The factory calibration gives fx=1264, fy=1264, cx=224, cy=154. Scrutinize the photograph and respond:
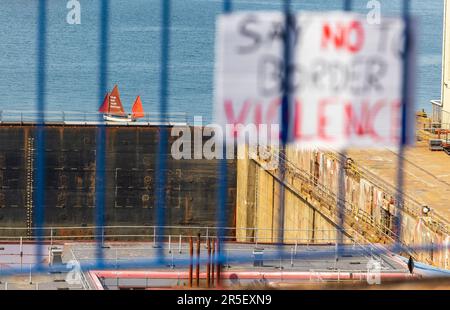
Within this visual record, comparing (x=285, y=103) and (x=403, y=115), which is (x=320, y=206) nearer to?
(x=285, y=103)

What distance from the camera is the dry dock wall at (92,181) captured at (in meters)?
32.0

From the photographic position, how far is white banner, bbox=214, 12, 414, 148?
859 inches

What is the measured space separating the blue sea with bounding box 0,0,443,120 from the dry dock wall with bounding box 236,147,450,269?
74.6ft

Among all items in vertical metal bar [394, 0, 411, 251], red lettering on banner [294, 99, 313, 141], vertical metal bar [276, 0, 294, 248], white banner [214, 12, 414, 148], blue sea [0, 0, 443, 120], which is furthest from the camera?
blue sea [0, 0, 443, 120]

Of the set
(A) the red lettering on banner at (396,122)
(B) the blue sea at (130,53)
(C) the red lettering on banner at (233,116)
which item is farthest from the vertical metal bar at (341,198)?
(B) the blue sea at (130,53)

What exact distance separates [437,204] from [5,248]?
746cm

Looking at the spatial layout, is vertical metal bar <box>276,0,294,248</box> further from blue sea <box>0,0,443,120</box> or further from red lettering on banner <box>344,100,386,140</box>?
blue sea <box>0,0,443,120</box>

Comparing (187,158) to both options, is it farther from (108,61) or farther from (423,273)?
(108,61)

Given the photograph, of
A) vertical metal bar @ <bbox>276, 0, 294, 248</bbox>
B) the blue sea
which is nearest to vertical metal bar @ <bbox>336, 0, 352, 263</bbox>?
vertical metal bar @ <bbox>276, 0, 294, 248</bbox>

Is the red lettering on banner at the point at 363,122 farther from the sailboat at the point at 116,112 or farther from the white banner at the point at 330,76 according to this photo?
the sailboat at the point at 116,112

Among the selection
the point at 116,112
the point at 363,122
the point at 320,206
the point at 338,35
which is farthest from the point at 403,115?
the point at 116,112

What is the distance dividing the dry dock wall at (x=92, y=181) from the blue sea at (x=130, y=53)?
21.5 meters

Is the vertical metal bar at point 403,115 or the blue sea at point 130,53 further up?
the blue sea at point 130,53

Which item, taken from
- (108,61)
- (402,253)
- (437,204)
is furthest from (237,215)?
(108,61)
